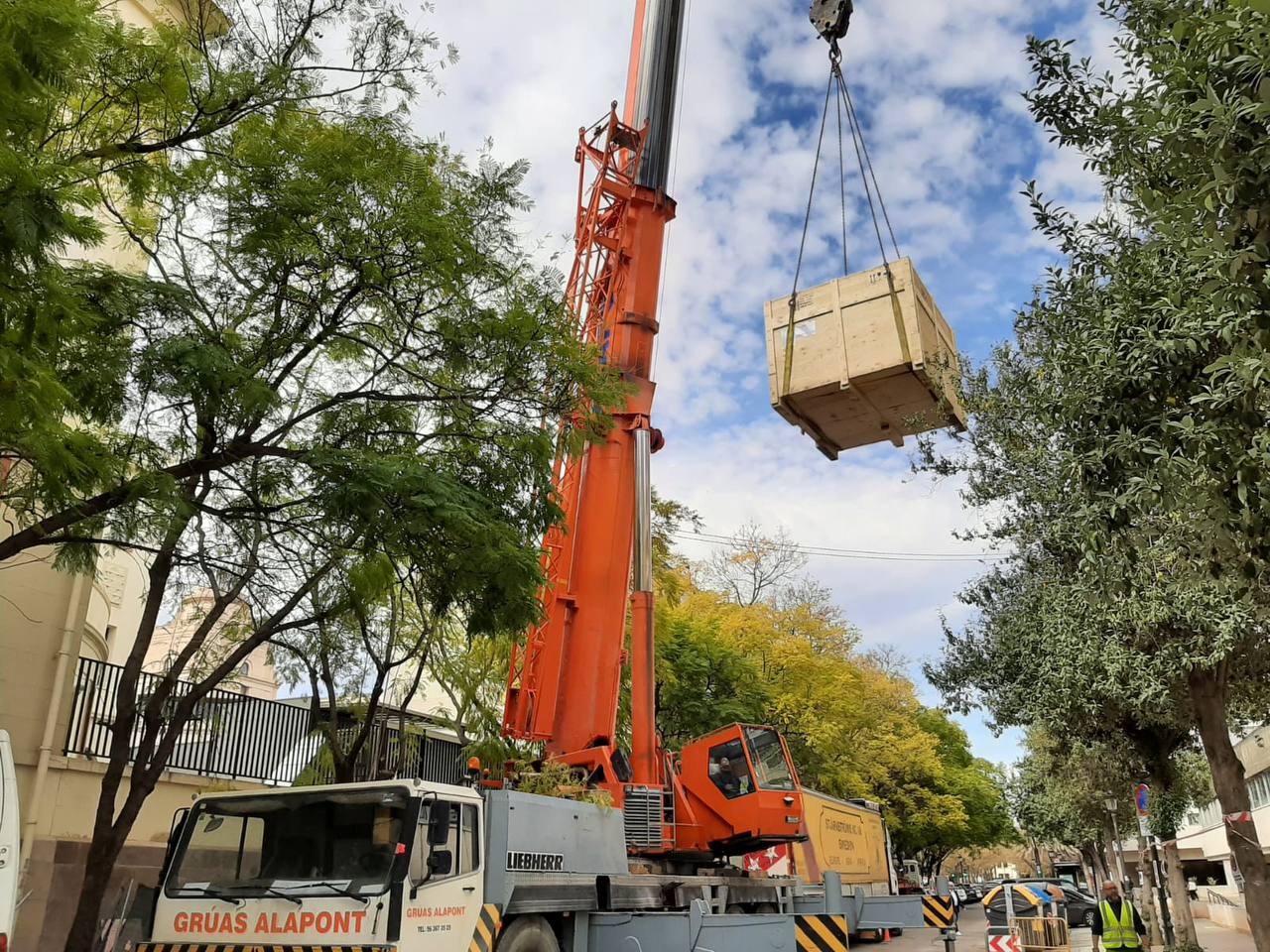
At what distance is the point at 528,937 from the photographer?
27.2 ft

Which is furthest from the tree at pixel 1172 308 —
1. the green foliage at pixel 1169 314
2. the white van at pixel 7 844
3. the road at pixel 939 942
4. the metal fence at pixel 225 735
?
the road at pixel 939 942

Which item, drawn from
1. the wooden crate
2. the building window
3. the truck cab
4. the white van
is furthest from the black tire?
the building window

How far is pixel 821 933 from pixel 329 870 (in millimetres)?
5165

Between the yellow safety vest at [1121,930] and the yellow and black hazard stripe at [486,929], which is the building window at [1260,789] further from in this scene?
the yellow and black hazard stripe at [486,929]

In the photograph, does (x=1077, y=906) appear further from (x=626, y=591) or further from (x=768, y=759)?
(x=626, y=591)

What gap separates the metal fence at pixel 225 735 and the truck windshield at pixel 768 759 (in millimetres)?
5321

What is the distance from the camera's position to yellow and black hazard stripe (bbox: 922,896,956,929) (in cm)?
1370

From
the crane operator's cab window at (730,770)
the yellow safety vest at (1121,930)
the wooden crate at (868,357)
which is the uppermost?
the wooden crate at (868,357)

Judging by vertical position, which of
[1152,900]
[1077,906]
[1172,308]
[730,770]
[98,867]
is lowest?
[1077,906]

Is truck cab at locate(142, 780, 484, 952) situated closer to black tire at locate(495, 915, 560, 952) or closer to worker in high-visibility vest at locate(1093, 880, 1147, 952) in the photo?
black tire at locate(495, 915, 560, 952)

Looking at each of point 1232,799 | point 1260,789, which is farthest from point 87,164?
point 1260,789

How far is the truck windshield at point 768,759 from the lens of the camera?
39.6 feet

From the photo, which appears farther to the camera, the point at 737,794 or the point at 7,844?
the point at 737,794

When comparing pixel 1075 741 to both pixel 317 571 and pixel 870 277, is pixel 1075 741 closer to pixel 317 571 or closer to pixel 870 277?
pixel 870 277
